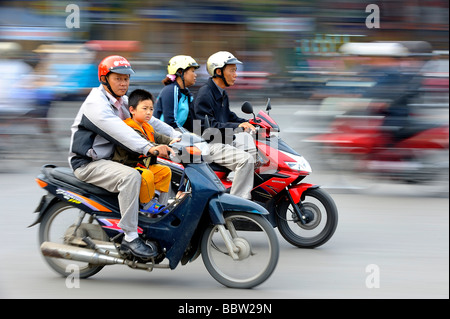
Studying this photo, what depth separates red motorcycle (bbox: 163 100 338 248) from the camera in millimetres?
6324

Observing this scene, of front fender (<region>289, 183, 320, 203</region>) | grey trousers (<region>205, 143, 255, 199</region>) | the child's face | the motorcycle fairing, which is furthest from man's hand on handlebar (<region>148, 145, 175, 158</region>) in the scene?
front fender (<region>289, 183, 320, 203</region>)

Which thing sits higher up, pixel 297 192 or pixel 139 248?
pixel 297 192

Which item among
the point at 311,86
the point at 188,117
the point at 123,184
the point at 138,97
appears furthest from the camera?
the point at 311,86

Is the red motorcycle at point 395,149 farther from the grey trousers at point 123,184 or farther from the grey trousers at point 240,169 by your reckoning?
the grey trousers at point 123,184

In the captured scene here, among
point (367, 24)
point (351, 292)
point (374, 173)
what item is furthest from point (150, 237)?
point (367, 24)

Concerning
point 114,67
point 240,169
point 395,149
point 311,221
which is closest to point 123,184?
point 114,67

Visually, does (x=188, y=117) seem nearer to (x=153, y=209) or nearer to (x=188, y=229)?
(x=153, y=209)

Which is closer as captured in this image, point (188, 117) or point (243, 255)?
point (243, 255)

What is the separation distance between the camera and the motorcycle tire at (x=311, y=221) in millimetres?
6338

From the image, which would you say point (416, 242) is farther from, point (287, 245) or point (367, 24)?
point (367, 24)

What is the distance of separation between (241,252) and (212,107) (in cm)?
192

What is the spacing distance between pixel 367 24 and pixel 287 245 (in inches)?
310

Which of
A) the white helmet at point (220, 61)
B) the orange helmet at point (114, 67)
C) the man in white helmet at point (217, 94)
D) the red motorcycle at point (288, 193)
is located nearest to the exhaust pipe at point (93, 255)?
the orange helmet at point (114, 67)

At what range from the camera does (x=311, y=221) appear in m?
6.42
